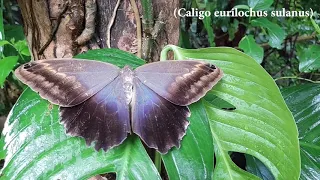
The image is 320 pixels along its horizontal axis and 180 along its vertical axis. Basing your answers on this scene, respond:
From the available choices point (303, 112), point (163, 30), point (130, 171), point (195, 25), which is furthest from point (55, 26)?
point (195, 25)

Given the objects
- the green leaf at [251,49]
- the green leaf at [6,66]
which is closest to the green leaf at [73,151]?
the green leaf at [6,66]

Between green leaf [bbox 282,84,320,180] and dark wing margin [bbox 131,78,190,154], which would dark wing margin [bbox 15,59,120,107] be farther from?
green leaf [bbox 282,84,320,180]

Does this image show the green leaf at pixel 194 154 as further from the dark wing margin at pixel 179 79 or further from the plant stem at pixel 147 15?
the plant stem at pixel 147 15

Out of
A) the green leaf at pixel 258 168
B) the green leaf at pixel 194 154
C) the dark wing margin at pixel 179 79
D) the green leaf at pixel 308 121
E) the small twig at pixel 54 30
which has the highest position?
the small twig at pixel 54 30

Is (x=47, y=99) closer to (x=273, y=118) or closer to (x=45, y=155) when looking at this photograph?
(x=45, y=155)

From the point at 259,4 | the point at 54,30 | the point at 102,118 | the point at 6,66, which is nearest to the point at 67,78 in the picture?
the point at 102,118

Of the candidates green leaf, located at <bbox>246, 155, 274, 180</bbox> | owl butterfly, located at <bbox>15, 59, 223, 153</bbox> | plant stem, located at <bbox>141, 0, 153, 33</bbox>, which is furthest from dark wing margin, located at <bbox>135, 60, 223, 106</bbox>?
green leaf, located at <bbox>246, 155, 274, 180</bbox>
